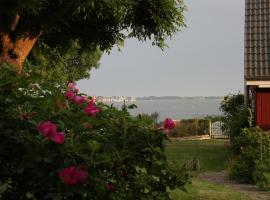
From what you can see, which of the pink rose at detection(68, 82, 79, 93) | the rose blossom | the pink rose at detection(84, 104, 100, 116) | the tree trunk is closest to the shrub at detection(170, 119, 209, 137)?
the tree trunk

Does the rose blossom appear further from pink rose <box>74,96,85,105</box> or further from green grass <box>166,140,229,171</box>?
green grass <box>166,140,229,171</box>

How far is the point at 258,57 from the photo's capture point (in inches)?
809

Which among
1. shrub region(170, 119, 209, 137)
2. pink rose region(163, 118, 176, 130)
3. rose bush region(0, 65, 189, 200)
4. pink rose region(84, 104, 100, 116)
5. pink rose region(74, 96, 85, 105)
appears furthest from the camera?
shrub region(170, 119, 209, 137)

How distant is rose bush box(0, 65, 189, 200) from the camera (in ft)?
13.3

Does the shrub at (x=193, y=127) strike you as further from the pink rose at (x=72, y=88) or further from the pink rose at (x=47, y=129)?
the pink rose at (x=47, y=129)

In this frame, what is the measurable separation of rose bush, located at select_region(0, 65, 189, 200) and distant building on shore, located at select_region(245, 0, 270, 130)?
14.3 metres

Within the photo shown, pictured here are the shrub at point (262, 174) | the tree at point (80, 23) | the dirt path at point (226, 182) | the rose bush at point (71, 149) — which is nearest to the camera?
the rose bush at point (71, 149)

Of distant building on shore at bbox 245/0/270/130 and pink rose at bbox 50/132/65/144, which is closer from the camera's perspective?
pink rose at bbox 50/132/65/144

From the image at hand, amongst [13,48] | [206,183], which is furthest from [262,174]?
[13,48]

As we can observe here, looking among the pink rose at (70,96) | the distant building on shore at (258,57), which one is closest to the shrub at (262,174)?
the distant building on shore at (258,57)

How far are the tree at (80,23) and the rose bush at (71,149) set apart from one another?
40.6 feet

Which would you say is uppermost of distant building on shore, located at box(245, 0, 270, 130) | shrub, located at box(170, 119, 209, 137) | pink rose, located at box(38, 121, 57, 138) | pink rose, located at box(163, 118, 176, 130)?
distant building on shore, located at box(245, 0, 270, 130)

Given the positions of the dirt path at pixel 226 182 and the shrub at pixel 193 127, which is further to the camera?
the shrub at pixel 193 127

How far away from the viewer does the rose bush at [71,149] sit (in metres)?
4.06
